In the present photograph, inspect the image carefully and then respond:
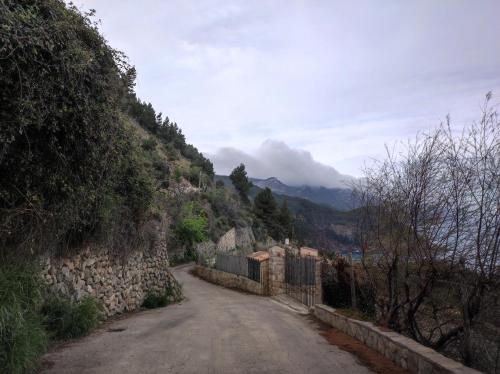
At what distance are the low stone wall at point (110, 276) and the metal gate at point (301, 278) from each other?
5130 millimetres

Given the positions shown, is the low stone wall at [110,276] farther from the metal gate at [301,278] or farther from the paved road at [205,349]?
the metal gate at [301,278]

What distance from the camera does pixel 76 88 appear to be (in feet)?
19.5

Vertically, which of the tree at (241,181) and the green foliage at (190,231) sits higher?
the tree at (241,181)

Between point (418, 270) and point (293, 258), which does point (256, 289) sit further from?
point (418, 270)

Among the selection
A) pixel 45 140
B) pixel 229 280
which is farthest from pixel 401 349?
pixel 229 280

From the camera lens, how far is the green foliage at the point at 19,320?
19.2 feet

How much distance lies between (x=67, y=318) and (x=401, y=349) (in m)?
6.57

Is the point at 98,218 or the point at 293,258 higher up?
the point at 98,218

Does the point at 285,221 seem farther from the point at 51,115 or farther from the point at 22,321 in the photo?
the point at 51,115

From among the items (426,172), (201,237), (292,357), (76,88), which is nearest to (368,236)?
(426,172)

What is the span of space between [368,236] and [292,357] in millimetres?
3064

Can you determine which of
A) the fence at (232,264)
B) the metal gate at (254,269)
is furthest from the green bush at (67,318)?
the fence at (232,264)

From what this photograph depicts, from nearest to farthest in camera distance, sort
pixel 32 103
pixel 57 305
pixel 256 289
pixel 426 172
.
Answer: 1. pixel 32 103
2. pixel 426 172
3. pixel 57 305
4. pixel 256 289

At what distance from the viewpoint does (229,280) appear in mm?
27984
